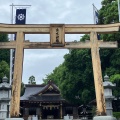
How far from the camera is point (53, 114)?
3856 centimetres

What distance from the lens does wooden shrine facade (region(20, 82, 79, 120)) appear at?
3522 centimetres

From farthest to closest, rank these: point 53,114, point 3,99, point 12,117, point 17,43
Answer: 1. point 53,114
2. point 3,99
3. point 17,43
4. point 12,117

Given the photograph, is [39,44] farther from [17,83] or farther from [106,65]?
[106,65]

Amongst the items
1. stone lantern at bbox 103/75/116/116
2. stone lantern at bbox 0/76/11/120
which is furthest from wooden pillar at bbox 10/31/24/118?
stone lantern at bbox 103/75/116/116

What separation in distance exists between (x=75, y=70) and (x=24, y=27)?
1331 cm

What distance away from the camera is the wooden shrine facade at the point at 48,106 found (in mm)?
35219

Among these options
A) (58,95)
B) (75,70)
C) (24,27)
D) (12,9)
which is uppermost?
(12,9)

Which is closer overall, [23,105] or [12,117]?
[12,117]

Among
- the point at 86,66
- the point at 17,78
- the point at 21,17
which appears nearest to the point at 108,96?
the point at 86,66

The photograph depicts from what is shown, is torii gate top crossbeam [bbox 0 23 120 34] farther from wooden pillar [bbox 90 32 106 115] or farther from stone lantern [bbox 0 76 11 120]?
stone lantern [bbox 0 76 11 120]

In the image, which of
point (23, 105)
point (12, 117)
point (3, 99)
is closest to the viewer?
point (12, 117)

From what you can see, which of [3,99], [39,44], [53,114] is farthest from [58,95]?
[39,44]

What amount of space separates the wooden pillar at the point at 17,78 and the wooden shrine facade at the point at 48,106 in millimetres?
22877

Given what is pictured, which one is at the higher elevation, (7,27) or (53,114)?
(7,27)
